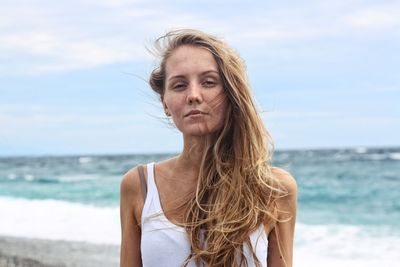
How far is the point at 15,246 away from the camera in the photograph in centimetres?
1147

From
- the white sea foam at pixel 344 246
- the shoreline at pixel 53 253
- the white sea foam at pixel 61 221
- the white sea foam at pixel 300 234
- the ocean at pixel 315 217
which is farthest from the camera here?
the white sea foam at pixel 61 221

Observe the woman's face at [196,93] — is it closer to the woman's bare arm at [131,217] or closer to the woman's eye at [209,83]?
the woman's eye at [209,83]

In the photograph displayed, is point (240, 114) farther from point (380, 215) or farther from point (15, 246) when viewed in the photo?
point (380, 215)

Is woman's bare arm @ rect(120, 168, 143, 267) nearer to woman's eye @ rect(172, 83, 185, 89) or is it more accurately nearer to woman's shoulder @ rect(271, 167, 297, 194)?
woman's eye @ rect(172, 83, 185, 89)

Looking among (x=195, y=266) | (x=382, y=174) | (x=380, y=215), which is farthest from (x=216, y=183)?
(x=382, y=174)

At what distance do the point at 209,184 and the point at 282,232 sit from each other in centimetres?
31

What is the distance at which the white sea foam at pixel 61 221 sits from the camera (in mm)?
13422

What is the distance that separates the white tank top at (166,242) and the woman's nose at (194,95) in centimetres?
38

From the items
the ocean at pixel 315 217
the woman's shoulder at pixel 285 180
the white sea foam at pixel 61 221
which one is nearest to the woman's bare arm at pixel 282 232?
the woman's shoulder at pixel 285 180

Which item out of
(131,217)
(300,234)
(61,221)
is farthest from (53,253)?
(131,217)

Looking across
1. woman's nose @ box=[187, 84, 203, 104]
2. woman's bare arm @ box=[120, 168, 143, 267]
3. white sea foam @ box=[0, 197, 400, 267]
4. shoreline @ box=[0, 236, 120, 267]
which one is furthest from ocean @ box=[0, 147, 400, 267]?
woman's nose @ box=[187, 84, 203, 104]

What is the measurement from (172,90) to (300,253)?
29.3 feet

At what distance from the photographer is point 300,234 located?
13.5m

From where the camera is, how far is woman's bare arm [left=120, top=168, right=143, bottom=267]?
106 inches
